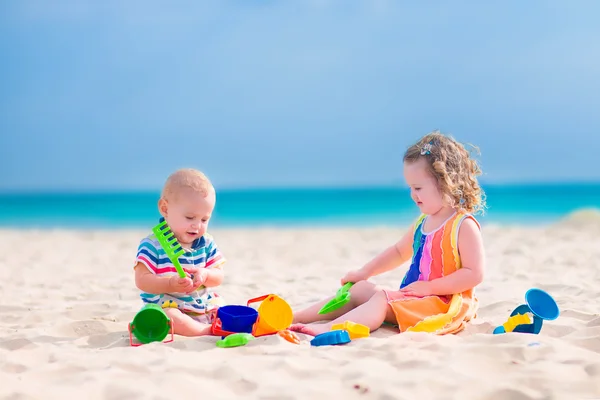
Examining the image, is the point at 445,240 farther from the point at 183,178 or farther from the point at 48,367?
the point at 48,367

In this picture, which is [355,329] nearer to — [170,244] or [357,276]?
[357,276]

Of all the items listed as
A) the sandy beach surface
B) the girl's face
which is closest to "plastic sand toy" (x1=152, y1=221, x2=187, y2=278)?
the sandy beach surface

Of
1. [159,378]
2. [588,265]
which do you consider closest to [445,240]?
[159,378]

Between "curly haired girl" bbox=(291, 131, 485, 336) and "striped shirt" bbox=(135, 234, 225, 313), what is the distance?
0.58 metres

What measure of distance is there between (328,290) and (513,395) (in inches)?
115

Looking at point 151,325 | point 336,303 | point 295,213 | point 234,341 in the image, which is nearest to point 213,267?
point 151,325

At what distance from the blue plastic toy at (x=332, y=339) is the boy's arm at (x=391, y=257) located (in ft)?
2.60

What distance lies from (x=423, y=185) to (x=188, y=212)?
4.38ft

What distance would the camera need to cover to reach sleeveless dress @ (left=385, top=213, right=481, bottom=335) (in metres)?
3.35

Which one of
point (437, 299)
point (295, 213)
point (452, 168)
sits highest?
point (295, 213)

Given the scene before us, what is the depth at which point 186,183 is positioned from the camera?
11.1 feet

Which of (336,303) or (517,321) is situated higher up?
(336,303)

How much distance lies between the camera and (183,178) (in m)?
3.42

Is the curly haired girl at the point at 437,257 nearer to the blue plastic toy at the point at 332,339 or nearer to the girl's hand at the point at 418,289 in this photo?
the girl's hand at the point at 418,289
